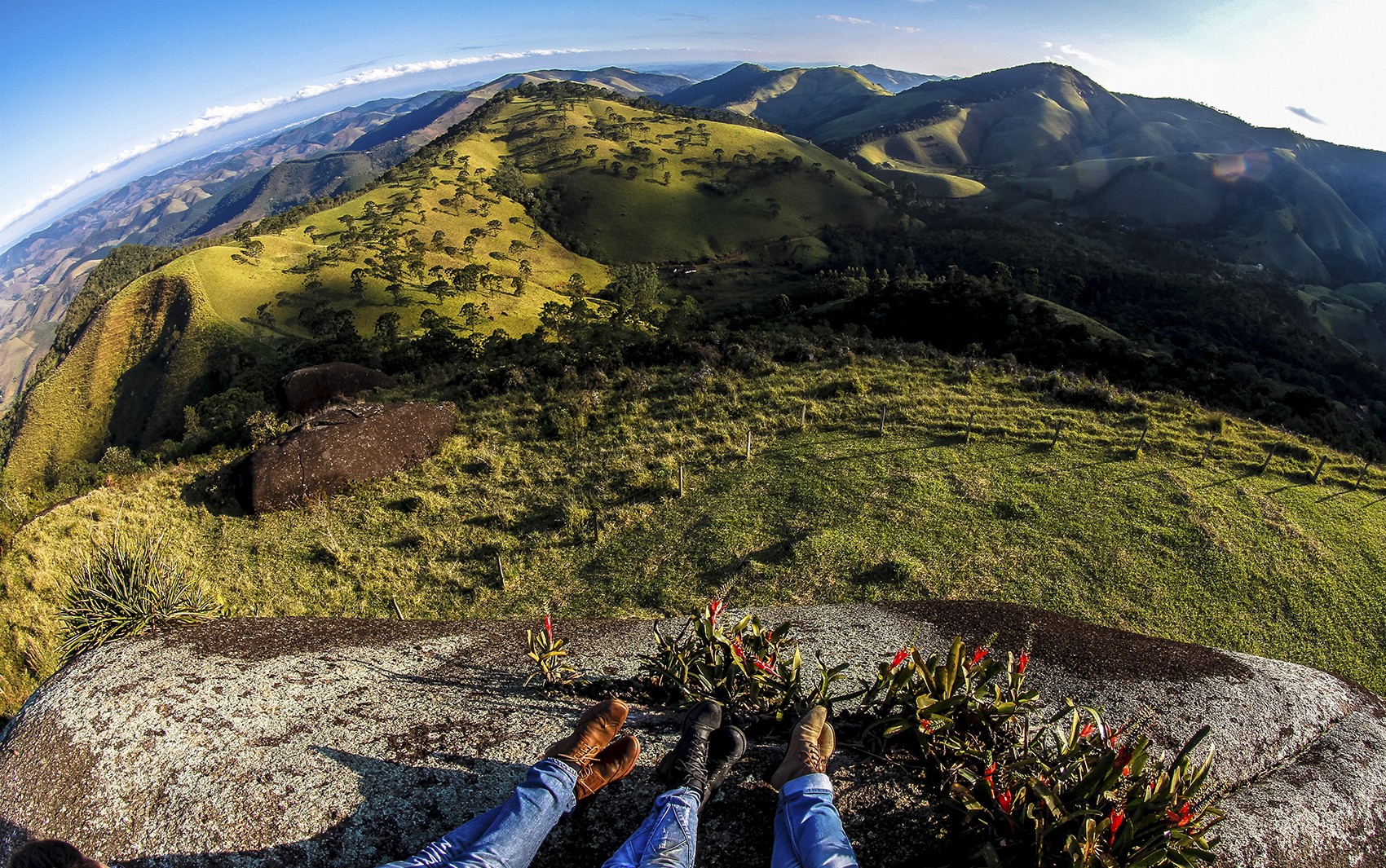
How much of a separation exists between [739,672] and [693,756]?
1.35 meters

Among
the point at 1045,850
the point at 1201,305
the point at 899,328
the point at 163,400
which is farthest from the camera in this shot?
the point at 1201,305

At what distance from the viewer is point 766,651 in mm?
5859

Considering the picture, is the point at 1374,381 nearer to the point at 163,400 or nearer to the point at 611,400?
the point at 611,400

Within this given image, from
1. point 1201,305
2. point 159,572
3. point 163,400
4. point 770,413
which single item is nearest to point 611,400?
point 770,413

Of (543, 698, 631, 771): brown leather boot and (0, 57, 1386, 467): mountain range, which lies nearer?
(543, 698, 631, 771): brown leather boot

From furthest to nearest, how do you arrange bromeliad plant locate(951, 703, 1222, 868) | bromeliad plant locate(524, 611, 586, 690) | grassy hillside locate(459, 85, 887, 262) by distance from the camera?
grassy hillside locate(459, 85, 887, 262) → bromeliad plant locate(524, 611, 586, 690) → bromeliad plant locate(951, 703, 1222, 868)

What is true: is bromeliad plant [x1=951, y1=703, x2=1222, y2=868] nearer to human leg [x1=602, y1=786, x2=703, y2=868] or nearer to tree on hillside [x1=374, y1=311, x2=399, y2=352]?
human leg [x1=602, y1=786, x2=703, y2=868]

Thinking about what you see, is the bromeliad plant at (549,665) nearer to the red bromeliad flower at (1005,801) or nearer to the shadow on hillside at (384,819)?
the shadow on hillside at (384,819)

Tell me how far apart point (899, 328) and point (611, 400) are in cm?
2353

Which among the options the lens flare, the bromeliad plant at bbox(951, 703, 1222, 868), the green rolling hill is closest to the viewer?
the bromeliad plant at bbox(951, 703, 1222, 868)

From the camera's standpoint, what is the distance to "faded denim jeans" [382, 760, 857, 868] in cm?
376

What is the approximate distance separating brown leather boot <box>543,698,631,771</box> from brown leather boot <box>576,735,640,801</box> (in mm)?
54

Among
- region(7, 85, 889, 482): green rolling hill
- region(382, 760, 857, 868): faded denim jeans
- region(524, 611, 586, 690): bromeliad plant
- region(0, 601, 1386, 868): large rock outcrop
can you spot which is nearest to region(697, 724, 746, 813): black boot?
region(0, 601, 1386, 868): large rock outcrop

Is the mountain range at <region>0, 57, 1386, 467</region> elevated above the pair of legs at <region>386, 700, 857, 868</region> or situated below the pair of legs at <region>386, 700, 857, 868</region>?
above
